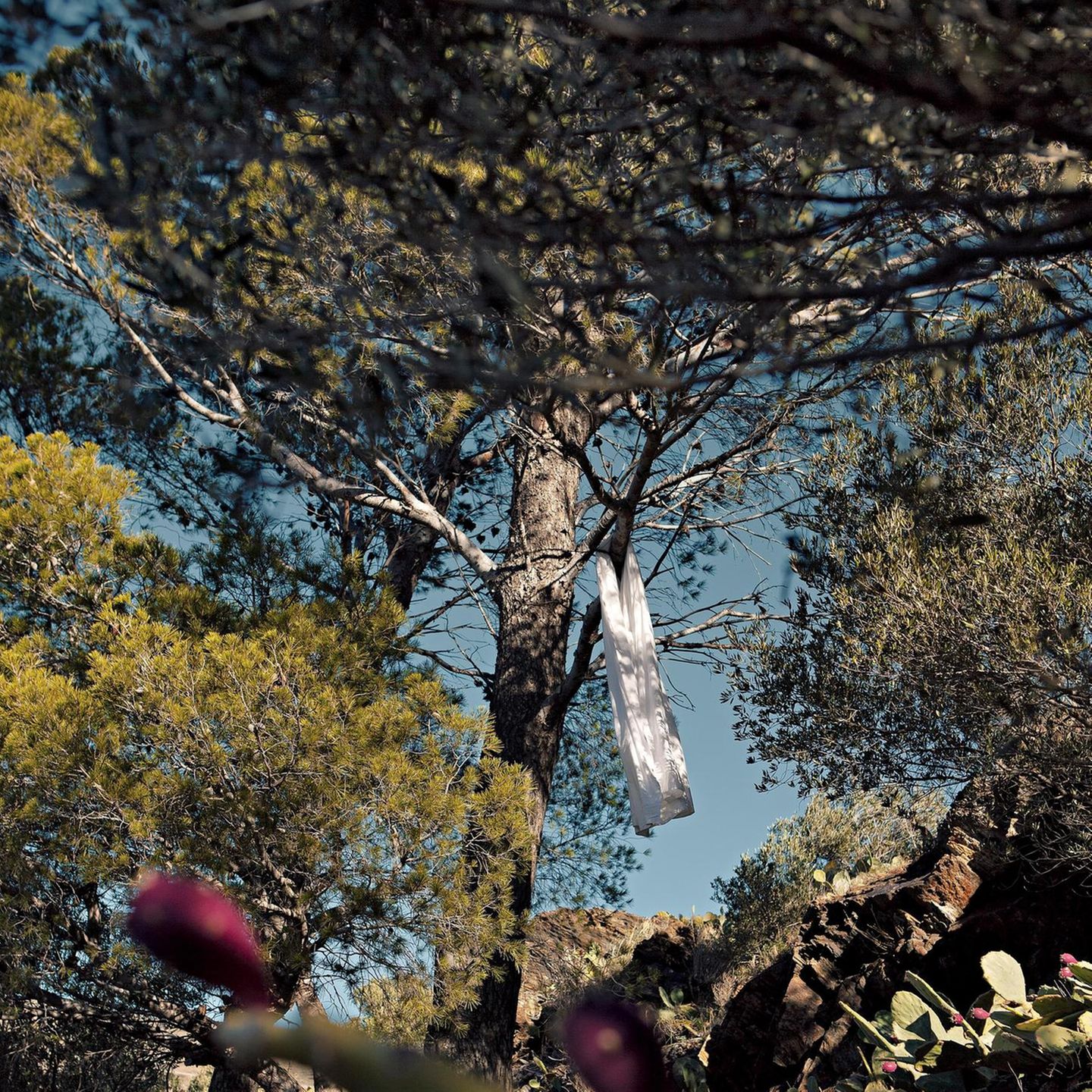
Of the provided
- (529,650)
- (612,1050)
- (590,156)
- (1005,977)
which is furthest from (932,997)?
(612,1050)

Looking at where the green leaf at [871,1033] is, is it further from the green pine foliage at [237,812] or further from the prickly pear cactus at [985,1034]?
the green pine foliage at [237,812]

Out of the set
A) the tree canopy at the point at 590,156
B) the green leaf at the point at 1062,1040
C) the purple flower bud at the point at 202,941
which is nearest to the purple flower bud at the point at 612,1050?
the purple flower bud at the point at 202,941

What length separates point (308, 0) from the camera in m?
1.76

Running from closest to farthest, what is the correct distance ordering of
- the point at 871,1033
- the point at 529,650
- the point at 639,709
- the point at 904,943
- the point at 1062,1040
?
1. the point at 1062,1040
2. the point at 871,1033
3. the point at 639,709
4. the point at 904,943
5. the point at 529,650

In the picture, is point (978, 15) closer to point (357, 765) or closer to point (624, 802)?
point (357, 765)

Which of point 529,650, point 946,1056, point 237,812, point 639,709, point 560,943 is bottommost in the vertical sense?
point 946,1056

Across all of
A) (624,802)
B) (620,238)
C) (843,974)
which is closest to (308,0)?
(620,238)

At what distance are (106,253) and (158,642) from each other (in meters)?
2.91

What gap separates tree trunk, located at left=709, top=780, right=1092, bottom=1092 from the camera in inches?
243

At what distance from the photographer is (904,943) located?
21.3ft

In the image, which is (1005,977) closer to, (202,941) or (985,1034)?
(985,1034)

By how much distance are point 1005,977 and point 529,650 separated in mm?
3505

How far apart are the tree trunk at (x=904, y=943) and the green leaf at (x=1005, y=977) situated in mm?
863

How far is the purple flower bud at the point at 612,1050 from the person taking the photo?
0.43 metres
